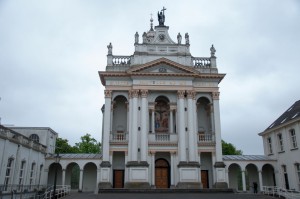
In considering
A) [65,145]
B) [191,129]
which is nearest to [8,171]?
[191,129]

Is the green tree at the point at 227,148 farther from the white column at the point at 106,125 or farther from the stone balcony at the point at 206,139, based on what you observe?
the white column at the point at 106,125

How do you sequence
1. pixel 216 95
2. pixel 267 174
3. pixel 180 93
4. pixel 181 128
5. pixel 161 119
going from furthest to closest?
pixel 267 174, pixel 161 119, pixel 216 95, pixel 180 93, pixel 181 128

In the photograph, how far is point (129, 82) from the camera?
35219 mm

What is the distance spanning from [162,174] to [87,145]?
3388 cm

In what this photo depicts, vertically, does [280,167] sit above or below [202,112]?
below

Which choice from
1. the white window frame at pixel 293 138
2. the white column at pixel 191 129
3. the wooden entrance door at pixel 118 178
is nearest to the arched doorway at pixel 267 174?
the white window frame at pixel 293 138

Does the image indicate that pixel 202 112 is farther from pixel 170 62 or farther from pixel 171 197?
pixel 171 197

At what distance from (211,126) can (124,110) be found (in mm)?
10507

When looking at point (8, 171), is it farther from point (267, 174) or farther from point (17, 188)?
point (267, 174)

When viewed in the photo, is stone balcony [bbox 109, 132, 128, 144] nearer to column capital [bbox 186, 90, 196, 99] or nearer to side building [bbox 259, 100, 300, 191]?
column capital [bbox 186, 90, 196, 99]

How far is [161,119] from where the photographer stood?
3597 cm

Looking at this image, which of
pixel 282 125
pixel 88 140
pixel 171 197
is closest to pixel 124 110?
pixel 171 197

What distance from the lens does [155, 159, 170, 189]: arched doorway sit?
33234mm

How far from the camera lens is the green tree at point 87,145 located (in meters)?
64.1
